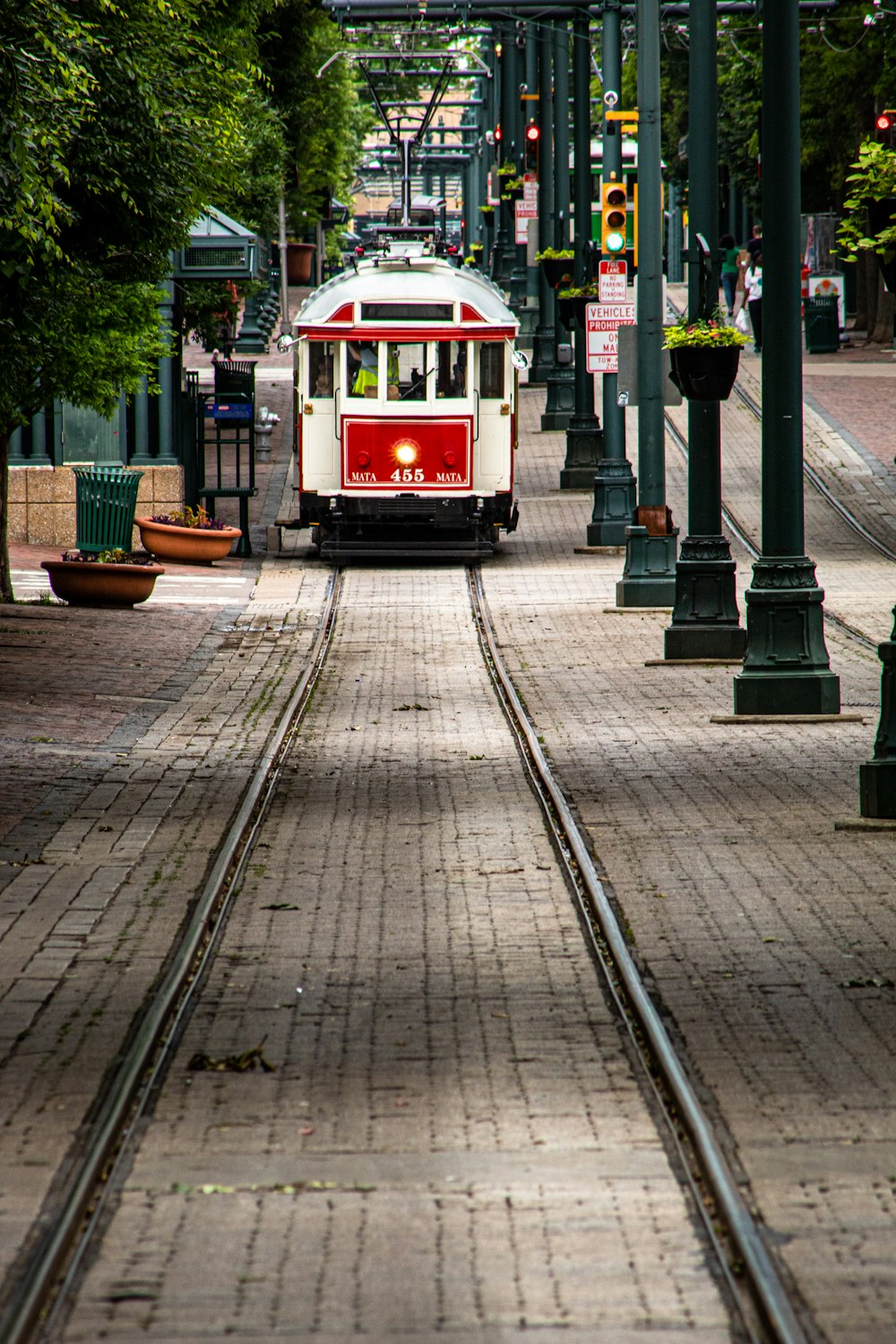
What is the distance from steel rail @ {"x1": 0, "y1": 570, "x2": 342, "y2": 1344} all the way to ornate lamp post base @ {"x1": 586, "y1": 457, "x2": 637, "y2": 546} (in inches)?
621

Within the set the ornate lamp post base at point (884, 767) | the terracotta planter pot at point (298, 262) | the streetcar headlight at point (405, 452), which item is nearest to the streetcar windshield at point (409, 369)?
the streetcar headlight at point (405, 452)

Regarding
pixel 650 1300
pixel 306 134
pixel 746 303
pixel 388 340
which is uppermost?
pixel 306 134

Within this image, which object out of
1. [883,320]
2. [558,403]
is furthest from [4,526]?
[883,320]

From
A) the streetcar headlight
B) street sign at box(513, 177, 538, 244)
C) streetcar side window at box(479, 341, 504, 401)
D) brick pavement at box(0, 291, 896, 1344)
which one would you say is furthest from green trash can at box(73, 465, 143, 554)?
street sign at box(513, 177, 538, 244)

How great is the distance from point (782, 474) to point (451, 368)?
40.5 feet

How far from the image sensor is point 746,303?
1778 inches

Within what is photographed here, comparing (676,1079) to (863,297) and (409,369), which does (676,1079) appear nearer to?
(409,369)

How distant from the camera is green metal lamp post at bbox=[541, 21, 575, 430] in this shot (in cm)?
3703

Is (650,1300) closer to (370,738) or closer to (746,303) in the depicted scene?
(370,738)

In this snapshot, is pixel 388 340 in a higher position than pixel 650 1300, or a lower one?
higher

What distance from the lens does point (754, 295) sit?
146 feet

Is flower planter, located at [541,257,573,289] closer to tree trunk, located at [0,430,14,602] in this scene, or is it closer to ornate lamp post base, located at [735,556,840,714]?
tree trunk, located at [0,430,14,602]

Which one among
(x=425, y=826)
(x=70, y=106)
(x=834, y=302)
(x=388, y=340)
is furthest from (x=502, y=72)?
(x=425, y=826)

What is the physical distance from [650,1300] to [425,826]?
6.03 meters
